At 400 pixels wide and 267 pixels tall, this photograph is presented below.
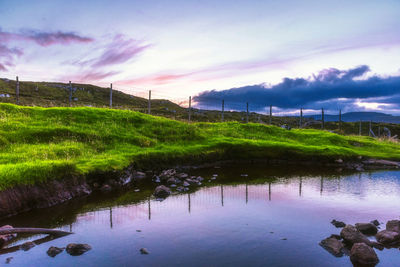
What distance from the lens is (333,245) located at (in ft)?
33.7

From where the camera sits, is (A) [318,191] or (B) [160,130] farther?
(B) [160,130]

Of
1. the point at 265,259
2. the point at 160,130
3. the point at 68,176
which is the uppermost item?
the point at 160,130

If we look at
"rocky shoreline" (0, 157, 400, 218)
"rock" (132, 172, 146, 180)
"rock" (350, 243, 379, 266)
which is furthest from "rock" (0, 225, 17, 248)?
"rock" (350, 243, 379, 266)

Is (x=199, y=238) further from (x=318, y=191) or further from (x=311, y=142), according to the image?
(x=311, y=142)

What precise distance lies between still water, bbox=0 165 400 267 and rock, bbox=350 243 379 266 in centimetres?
23

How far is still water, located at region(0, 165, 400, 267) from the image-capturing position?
9.60 m

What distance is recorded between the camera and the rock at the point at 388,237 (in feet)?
35.2

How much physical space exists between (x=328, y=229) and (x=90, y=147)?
16665 mm

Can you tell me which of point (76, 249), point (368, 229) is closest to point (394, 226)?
point (368, 229)

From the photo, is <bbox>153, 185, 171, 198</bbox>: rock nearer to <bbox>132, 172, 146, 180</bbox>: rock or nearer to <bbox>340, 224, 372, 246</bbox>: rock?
<bbox>132, 172, 146, 180</bbox>: rock

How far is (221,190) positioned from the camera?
18516 millimetres

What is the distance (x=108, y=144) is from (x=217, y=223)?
13.9 m

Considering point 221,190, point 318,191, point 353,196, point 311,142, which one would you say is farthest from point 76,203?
point 311,142

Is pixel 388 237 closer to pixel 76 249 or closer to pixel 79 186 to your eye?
pixel 76 249
